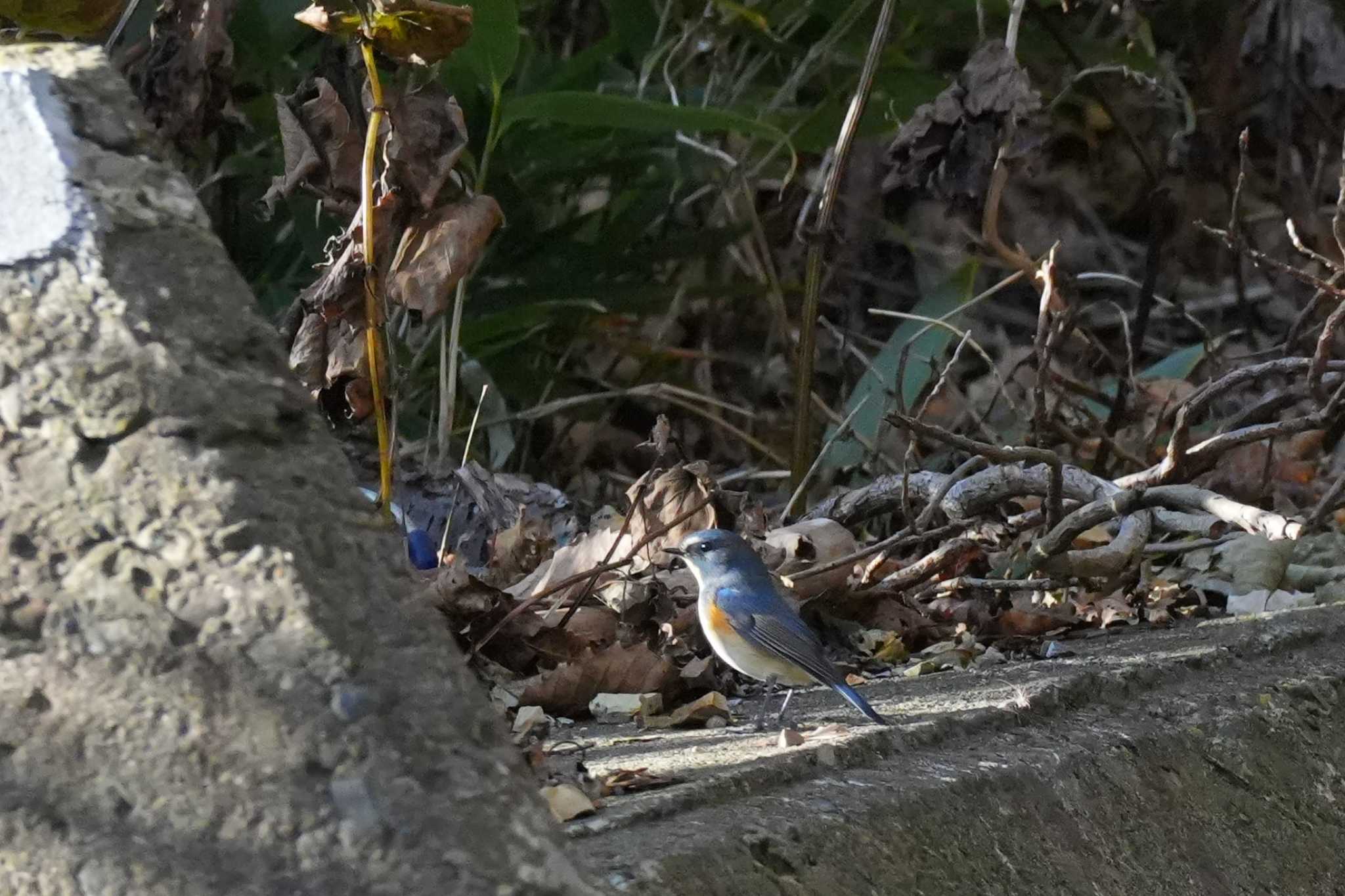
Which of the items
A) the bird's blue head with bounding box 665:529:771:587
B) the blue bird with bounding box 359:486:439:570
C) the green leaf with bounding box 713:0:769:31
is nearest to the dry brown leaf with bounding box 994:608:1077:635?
the bird's blue head with bounding box 665:529:771:587

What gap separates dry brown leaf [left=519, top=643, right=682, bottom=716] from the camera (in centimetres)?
212

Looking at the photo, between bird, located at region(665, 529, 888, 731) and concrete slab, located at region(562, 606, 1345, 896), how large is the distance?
0.06m

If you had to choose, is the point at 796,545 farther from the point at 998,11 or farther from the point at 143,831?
the point at 998,11

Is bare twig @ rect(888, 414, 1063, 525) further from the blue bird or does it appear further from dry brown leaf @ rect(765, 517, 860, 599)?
the blue bird

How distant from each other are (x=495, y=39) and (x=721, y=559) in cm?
134

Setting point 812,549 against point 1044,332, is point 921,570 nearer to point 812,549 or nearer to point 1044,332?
point 812,549

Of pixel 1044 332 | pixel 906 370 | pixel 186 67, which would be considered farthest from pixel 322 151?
pixel 906 370

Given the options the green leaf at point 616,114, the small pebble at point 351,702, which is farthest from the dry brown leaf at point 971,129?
the small pebble at point 351,702

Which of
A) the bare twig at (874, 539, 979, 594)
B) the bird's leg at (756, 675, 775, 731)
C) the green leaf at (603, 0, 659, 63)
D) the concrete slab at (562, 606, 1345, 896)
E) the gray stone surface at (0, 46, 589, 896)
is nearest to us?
the gray stone surface at (0, 46, 589, 896)

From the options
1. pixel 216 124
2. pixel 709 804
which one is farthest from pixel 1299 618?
pixel 216 124

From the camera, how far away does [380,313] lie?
2.14 m

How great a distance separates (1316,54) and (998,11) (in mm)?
951

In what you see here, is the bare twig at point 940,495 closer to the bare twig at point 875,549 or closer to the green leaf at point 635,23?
the bare twig at point 875,549

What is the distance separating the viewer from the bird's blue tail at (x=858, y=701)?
187cm
